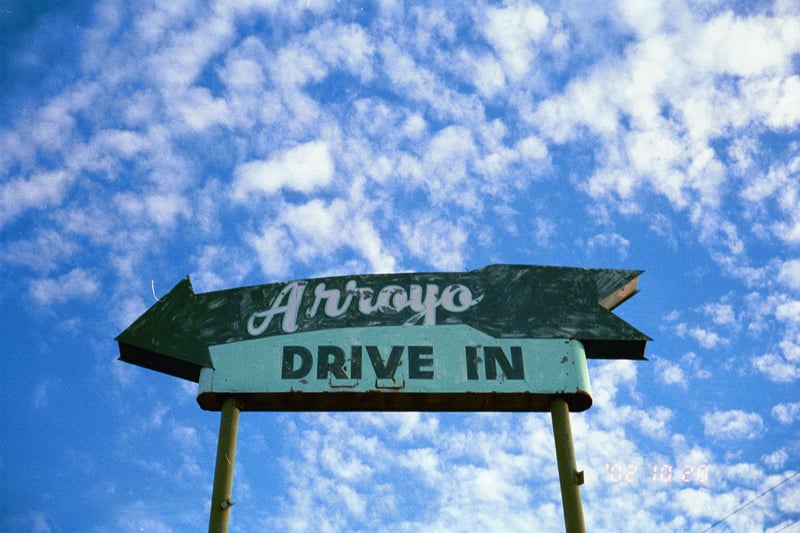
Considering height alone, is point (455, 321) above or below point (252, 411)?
above

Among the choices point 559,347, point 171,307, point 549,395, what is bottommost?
point 549,395

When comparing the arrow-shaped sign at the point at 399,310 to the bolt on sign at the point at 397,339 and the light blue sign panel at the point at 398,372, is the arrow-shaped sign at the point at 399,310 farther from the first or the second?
the light blue sign panel at the point at 398,372

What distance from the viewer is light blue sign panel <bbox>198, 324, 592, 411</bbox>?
10305 millimetres

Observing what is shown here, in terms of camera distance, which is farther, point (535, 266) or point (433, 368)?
point (535, 266)

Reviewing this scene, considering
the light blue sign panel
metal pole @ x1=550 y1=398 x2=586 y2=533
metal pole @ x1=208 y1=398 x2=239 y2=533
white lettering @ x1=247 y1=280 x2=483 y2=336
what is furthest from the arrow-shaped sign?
metal pole @ x1=550 y1=398 x2=586 y2=533

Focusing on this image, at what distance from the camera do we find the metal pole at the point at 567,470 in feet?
30.3

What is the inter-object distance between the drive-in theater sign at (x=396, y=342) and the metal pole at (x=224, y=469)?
18 millimetres

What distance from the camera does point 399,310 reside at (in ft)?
36.4

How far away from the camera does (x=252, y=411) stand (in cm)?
1069

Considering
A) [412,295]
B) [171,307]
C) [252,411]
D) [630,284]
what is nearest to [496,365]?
[412,295]

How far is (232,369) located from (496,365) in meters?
3.37

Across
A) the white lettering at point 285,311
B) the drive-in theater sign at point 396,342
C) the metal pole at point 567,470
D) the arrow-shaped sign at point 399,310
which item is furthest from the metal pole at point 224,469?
the metal pole at point 567,470

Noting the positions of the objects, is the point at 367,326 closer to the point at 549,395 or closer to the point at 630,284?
the point at 549,395

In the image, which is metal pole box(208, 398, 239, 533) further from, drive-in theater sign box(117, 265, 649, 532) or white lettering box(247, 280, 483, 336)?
white lettering box(247, 280, 483, 336)
